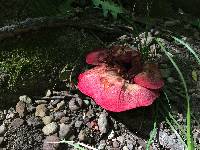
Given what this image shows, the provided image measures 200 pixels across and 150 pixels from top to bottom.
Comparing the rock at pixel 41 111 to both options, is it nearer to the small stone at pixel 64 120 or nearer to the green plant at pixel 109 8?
the small stone at pixel 64 120

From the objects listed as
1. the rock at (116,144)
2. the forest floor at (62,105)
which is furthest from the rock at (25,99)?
the rock at (116,144)

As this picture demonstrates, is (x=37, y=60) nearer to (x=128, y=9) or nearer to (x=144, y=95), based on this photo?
(x=144, y=95)

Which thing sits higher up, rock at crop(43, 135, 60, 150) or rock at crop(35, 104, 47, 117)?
rock at crop(35, 104, 47, 117)

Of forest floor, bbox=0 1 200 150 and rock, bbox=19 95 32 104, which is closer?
forest floor, bbox=0 1 200 150

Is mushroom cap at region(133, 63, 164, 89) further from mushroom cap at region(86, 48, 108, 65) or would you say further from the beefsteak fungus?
mushroom cap at region(86, 48, 108, 65)

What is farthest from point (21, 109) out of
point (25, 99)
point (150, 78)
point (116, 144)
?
point (150, 78)

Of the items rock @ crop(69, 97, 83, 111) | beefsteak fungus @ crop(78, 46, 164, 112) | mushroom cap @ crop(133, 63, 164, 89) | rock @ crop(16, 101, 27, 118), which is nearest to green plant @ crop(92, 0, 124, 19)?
beefsteak fungus @ crop(78, 46, 164, 112)

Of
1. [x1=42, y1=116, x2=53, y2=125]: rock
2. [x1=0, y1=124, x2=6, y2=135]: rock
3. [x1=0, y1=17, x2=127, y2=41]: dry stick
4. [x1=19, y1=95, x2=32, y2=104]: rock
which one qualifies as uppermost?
[x1=0, y1=17, x2=127, y2=41]: dry stick
